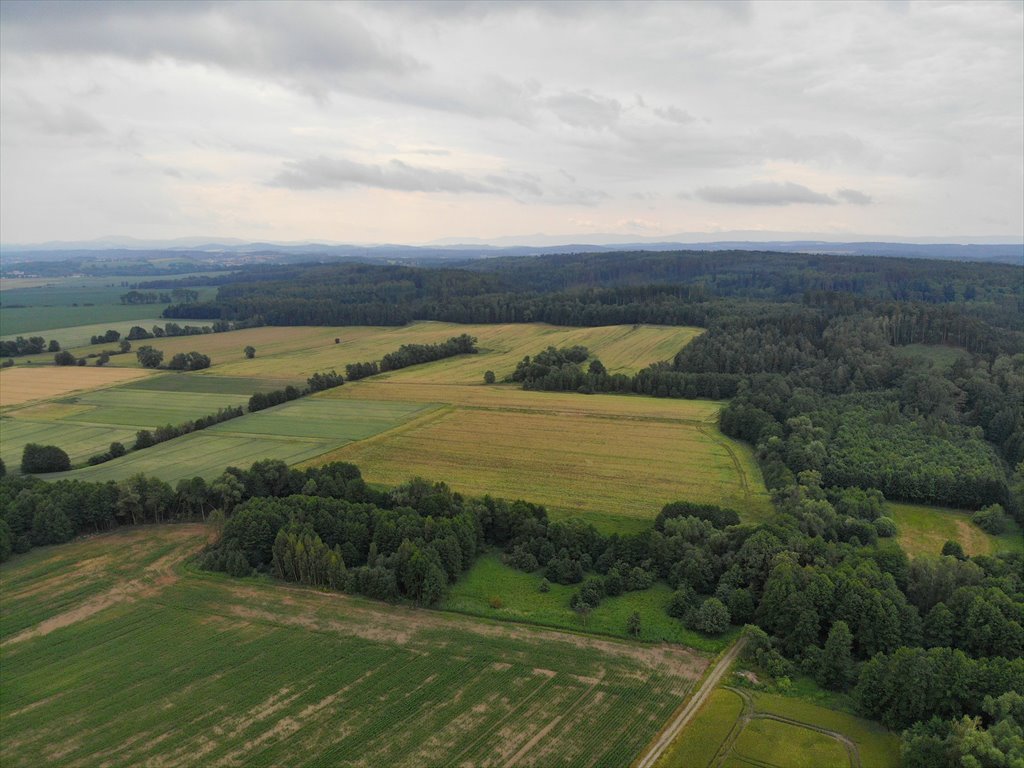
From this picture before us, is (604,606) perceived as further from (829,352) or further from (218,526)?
(829,352)

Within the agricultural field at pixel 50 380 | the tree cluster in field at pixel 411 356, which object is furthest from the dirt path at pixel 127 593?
the agricultural field at pixel 50 380

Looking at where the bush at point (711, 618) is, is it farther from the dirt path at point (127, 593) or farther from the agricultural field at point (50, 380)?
the agricultural field at point (50, 380)

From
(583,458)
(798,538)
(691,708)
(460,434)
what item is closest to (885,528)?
(798,538)

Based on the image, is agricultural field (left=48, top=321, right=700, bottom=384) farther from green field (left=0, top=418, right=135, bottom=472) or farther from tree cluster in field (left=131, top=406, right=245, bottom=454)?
green field (left=0, top=418, right=135, bottom=472)

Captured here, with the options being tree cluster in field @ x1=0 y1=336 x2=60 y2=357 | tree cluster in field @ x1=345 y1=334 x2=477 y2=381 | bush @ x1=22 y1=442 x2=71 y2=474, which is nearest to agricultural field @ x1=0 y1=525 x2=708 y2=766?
bush @ x1=22 y1=442 x2=71 y2=474

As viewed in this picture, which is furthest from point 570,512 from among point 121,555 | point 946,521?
point 121,555

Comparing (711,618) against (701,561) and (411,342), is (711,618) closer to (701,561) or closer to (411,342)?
(701,561)
